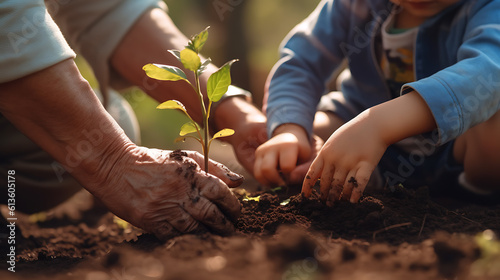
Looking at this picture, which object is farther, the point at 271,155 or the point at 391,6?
the point at 391,6

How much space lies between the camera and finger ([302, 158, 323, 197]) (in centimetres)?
165

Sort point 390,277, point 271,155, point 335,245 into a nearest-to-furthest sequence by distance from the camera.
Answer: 1. point 390,277
2. point 335,245
3. point 271,155

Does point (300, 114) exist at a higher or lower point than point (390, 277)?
lower

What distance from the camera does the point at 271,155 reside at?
209 cm

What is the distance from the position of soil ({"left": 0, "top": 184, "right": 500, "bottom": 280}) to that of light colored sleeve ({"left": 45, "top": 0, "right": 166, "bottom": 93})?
118 cm

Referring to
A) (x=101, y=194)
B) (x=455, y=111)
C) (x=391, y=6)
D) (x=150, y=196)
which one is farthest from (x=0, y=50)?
(x=391, y=6)

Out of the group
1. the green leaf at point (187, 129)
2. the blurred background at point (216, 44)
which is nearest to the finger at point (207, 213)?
the green leaf at point (187, 129)

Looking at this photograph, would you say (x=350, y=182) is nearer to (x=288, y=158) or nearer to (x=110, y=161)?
(x=288, y=158)

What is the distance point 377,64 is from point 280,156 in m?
0.90

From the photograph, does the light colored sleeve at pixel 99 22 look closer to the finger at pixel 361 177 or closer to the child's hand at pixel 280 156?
the child's hand at pixel 280 156

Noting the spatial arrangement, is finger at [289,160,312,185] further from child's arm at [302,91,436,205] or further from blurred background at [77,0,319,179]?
blurred background at [77,0,319,179]

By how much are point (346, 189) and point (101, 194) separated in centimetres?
85

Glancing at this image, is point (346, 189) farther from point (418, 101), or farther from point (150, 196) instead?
point (150, 196)

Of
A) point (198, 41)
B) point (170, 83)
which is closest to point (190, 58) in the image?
point (198, 41)
